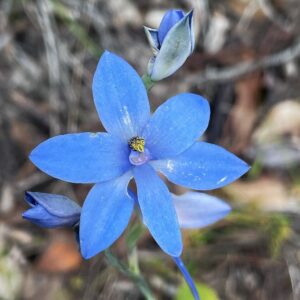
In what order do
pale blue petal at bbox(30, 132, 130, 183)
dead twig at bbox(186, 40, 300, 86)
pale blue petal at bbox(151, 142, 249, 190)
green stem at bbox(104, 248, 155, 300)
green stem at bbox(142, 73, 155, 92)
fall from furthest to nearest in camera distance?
dead twig at bbox(186, 40, 300, 86) < green stem at bbox(104, 248, 155, 300) < green stem at bbox(142, 73, 155, 92) < pale blue petal at bbox(151, 142, 249, 190) < pale blue petal at bbox(30, 132, 130, 183)

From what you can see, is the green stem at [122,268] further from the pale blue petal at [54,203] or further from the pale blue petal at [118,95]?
the pale blue petal at [118,95]

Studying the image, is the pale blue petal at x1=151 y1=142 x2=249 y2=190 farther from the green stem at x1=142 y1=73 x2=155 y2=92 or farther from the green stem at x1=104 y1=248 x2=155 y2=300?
the green stem at x1=104 y1=248 x2=155 y2=300

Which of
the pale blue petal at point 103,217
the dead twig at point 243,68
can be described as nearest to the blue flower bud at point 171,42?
the pale blue petal at point 103,217

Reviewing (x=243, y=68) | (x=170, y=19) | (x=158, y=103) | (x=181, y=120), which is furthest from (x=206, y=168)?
(x=243, y=68)

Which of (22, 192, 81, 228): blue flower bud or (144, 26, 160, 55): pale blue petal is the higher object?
(144, 26, 160, 55): pale blue petal

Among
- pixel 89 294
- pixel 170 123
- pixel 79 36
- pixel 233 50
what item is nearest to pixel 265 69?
pixel 233 50

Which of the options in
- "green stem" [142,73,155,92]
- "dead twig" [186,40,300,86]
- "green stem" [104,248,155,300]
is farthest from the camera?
"dead twig" [186,40,300,86]

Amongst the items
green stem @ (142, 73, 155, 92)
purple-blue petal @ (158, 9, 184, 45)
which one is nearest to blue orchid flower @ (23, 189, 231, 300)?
green stem @ (142, 73, 155, 92)

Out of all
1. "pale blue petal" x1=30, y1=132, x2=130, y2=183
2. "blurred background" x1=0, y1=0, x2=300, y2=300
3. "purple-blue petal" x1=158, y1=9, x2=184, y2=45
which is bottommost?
"blurred background" x1=0, y1=0, x2=300, y2=300
